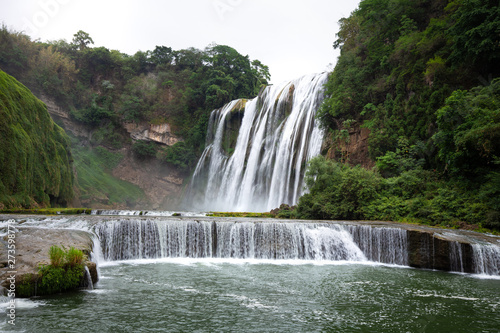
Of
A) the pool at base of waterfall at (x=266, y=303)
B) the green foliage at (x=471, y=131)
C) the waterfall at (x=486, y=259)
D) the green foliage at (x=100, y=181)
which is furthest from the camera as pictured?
the green foliage at (x=100, y=181)

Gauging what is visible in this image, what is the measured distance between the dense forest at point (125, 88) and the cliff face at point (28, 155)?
40.9ft

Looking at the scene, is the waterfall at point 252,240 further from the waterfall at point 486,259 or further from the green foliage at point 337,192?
the green foliage at point 337,192

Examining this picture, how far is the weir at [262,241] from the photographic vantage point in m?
12.6

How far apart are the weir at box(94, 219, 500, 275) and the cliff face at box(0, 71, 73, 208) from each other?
36.1 feet

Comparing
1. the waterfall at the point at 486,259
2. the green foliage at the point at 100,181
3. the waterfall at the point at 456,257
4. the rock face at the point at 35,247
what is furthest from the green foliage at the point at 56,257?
the green foliage at the point at 100,181

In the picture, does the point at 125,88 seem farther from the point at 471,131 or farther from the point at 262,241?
the point at 471,131

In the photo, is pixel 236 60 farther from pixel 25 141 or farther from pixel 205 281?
pixel 205 281

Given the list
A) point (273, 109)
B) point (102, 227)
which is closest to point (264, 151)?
point (273, 109)

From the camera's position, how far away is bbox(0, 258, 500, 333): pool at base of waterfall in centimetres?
555

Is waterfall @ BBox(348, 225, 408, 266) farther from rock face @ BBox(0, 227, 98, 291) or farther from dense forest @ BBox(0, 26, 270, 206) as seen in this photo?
dense forest @ BBox(0, 26, 270, 206)

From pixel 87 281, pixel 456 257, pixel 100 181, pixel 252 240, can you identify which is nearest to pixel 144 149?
pixel 100 181

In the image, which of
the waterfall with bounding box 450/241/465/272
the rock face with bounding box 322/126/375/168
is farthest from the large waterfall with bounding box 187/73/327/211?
the waterfall with bounding box 450/241/465/272

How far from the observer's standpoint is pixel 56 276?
693 cm

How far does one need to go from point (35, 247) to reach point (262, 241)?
8.06m
